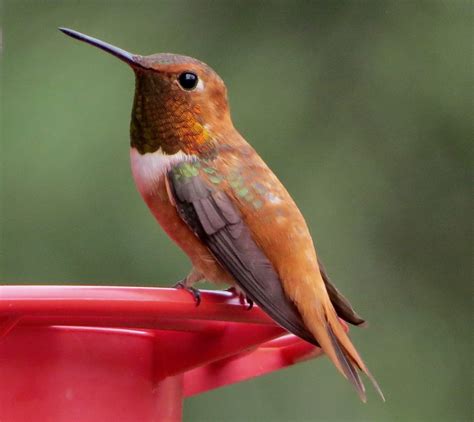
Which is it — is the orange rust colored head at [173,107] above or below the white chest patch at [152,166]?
above

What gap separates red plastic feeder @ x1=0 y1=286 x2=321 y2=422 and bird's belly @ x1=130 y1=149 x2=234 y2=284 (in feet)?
0.71

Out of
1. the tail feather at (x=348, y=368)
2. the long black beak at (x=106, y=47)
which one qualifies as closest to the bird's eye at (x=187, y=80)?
the long black beak at (x=106, y=47)

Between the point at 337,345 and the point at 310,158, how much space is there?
363 cm

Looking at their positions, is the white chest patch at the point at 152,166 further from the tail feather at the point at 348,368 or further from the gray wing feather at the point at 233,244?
the tail feather at the point at 348,368

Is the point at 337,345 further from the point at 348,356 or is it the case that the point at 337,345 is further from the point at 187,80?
the point at 187,80

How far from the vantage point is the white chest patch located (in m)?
2.92

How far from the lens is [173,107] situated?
2.99 meters

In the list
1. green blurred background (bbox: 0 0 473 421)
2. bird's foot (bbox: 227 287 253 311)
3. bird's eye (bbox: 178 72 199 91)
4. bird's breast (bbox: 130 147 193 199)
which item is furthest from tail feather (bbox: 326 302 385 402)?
green blurred background (bbox: 0 0 473 421)

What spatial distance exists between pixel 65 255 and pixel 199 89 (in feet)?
8.10

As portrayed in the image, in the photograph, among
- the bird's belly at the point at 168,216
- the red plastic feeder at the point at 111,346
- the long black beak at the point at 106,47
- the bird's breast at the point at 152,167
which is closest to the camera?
the red plastic feeder at the point at 111,346

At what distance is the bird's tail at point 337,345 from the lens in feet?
7.95

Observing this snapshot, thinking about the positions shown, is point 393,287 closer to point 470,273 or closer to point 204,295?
point 470,273

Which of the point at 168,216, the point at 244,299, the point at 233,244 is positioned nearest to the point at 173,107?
the point at 168,216

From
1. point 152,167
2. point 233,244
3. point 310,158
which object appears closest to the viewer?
point 233,244
